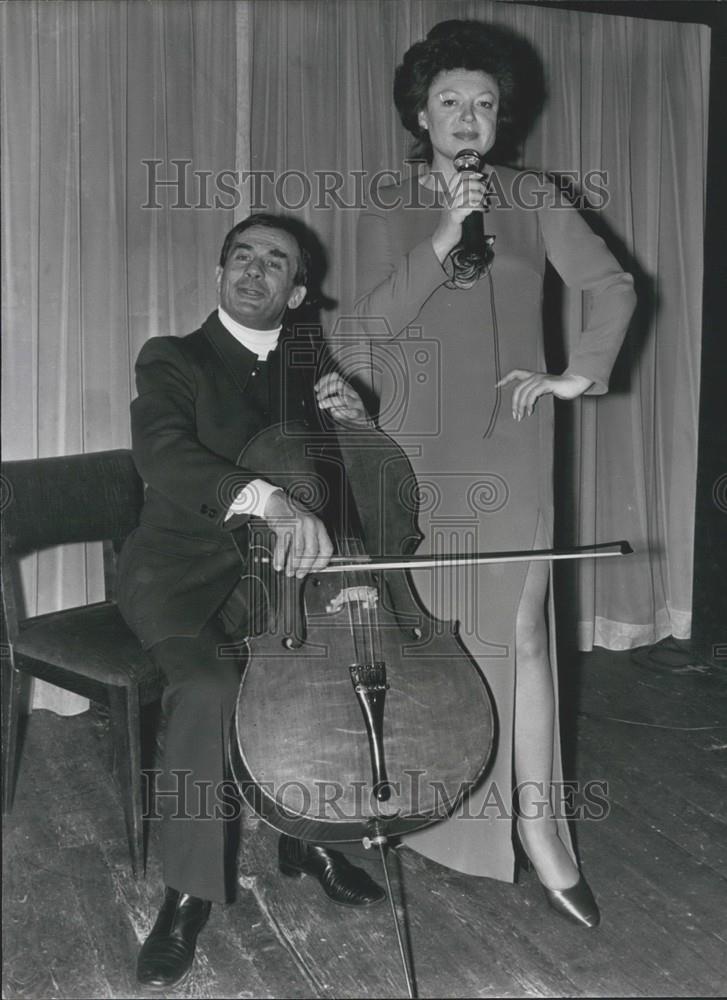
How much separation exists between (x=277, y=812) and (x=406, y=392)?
0.85 metres

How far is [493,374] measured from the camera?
1938 millimetres

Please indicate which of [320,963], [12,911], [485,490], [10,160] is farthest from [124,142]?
[320,963]

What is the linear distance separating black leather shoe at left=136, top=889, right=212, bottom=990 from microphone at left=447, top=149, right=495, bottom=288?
4.21ft

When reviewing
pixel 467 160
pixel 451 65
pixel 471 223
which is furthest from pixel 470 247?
pixel 451 65

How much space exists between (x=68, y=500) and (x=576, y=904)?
1.61 meters

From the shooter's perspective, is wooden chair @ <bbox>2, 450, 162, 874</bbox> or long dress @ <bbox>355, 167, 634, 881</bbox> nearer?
long dress @ <bbox>355, 167, 634, 881</bbox>

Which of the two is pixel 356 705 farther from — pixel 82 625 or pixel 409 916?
pixel 82 625

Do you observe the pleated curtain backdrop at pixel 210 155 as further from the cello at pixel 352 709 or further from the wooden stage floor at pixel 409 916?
the cello at pixel 352 709

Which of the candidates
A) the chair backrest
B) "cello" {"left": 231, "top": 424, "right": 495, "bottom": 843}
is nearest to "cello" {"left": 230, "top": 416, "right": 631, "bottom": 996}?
"cello" {"left": 231, "top": 424, "right": 495, "bottom": 843}

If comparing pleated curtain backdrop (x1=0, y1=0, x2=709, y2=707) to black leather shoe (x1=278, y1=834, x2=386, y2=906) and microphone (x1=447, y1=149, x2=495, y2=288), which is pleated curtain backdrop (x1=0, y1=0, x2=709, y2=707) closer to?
black leather shoe (x1=278, y1=834, x2=386, y2=906)

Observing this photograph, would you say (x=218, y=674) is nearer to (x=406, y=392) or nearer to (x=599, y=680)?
(x=406, y=392)

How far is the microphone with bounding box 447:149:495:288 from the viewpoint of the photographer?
1.67 meters

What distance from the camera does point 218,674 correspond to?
191 centimetres

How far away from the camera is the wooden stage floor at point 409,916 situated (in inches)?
70.8
